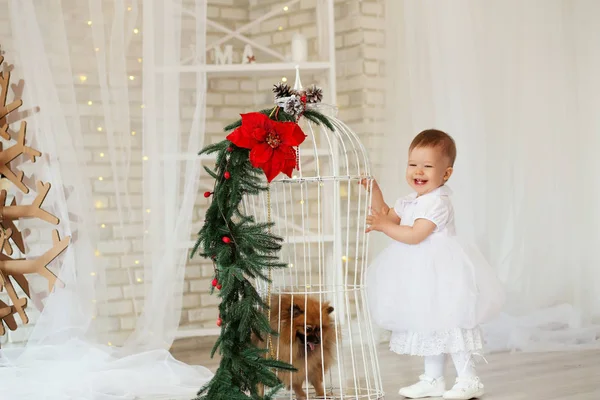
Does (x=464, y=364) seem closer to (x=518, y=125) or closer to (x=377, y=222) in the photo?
(x=377, y=222)

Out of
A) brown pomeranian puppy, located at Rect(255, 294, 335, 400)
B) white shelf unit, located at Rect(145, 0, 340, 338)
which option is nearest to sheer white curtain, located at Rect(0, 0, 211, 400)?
white shelf unit, located at Rect(145, 0, 340, 338)

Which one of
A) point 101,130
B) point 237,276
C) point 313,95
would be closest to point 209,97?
point 101,130

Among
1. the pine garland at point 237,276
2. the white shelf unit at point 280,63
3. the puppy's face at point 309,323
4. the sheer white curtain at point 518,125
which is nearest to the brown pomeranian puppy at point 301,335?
the puppy's face at point 309,323

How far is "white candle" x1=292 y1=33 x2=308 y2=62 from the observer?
156 inches

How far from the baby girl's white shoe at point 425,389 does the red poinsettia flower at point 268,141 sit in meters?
0.94

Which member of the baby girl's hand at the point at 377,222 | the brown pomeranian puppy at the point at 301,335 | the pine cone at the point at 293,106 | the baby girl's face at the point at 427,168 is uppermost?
the pine cone at the point at 293,106

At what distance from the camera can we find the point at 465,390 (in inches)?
Answer: 104

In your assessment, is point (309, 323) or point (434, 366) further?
point (434, 366)

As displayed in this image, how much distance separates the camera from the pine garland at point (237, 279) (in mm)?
Result: 2105

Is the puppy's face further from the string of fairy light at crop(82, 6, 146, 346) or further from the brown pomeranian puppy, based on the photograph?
the string of fairy light at crop(82, 6, 146, 346)

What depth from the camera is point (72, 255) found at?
3088 mm

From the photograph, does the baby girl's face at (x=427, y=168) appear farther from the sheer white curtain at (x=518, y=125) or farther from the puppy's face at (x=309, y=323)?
the sheer white curtain at (x=518, y=125)

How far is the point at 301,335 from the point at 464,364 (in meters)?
0.58

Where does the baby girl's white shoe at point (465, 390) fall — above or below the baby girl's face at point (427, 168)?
below
